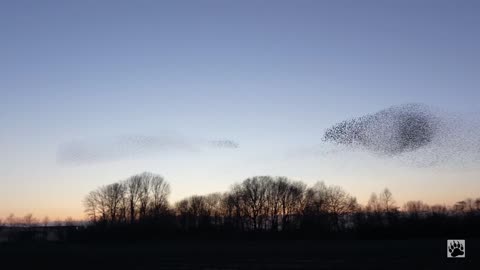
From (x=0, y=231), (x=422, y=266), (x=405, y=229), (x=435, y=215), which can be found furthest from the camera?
(x=0, y=231)

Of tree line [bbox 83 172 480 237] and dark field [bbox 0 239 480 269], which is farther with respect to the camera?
tree line [bbox 83 172 480 237]

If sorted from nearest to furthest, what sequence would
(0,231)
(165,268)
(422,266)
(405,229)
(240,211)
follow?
(422,266) → (165,268) → (405,229) → (240,211) → (0,231)

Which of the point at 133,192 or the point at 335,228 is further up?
the point at 133,192

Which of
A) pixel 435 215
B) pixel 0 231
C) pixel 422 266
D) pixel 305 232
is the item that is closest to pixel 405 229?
pixel 435 215

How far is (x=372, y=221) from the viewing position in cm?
13288

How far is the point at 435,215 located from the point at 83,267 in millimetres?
104250

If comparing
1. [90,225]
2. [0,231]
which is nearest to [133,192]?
[90,225]

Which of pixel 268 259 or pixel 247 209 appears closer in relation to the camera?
pixel 268 259

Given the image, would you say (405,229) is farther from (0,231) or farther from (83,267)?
(0,231)

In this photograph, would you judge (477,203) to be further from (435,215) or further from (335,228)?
(335,228)

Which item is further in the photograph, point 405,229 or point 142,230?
point 142,230

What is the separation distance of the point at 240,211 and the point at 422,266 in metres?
132

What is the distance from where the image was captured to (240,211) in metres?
168

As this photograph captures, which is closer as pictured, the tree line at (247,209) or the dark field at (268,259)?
the dark field at (268,259)
